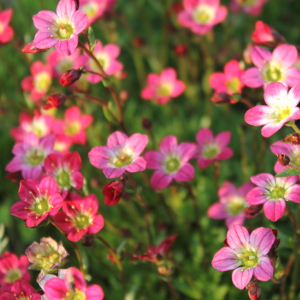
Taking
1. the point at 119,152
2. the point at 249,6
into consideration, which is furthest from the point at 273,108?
the point at 249,6

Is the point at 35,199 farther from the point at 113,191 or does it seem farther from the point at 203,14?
the point at 203,14

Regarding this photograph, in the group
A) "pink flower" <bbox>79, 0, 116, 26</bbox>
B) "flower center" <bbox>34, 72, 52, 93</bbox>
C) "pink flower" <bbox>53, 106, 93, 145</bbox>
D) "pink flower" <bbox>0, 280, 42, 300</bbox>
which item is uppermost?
"pink flower" <bbox>79, 0, 116, 26</bbox>

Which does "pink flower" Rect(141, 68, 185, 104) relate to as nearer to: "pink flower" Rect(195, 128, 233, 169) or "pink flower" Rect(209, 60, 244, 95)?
"pink flower" Rect(209, 60, 244, 95)

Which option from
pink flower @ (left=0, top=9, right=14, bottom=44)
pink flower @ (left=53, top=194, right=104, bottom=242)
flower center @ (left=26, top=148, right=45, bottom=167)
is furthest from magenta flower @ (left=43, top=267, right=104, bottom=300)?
pink flower @ (left=0, top=9, right=14, bottom=44)

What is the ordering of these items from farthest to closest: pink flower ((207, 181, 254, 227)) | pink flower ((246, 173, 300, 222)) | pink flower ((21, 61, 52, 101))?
pink flower ((21, 61, 52, 101)), pink flower ((207, 181, 254, 227)), pink flower ((246, 173, 300, 222))

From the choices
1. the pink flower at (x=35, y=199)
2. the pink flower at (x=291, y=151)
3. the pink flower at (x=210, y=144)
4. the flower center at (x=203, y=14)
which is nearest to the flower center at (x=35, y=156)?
the pink flower at (x=35, y=199)

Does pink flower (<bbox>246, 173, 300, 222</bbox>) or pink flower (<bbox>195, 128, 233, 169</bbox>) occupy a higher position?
pink flower (<bbox>246, 173, 300, 222</bbox>)

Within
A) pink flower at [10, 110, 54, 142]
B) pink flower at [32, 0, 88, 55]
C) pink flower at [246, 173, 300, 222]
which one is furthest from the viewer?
pink flower at [10, 110, 54, 142]
